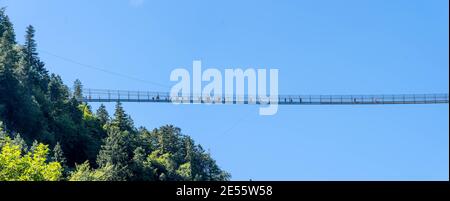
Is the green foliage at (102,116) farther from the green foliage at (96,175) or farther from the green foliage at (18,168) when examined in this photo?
the green foliage at (18,168)

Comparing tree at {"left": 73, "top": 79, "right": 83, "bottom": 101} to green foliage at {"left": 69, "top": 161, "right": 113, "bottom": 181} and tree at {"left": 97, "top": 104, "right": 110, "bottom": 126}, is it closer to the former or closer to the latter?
tree at {"left": 97, "top": 104, "right": 110, "bottom": 126}

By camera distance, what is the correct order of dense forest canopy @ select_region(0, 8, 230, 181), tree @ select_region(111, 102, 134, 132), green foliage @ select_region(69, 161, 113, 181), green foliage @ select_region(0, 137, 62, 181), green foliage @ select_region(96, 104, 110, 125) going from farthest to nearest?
green foliage @ select_region(96, 104, 110, 125), tree @ select_region(111, 102, 134, 132), dense forest canopy @ select_region(0, 8, 230, 181), green foliage @ select_region(69, 161, 113, 181), green foliage @ select_region(0, 137, 62, 181)

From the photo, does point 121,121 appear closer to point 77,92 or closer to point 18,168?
point 77,92

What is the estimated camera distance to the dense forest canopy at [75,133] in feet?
180

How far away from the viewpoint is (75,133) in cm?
7588

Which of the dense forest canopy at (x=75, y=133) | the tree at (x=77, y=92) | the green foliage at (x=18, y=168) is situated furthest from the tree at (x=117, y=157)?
the tree at (x=77, y=92)

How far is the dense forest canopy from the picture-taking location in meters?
54.9

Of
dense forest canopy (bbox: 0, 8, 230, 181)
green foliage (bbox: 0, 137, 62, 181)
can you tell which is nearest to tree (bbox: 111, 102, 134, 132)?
dense forest canopy (bbox: 0, 8, 230, 181)

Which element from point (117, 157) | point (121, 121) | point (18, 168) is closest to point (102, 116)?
point (121, 121)
